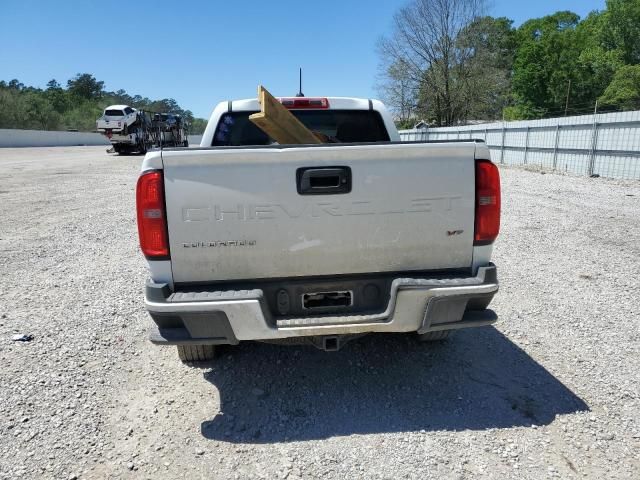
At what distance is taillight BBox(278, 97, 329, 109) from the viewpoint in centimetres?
399

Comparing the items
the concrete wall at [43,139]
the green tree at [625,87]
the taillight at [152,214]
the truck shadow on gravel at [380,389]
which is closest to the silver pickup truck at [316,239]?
the taillight at [152,214]

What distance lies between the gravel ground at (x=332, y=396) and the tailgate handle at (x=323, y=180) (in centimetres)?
141

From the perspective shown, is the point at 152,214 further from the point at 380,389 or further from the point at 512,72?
the point at 512,72

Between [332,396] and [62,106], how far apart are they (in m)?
82.3

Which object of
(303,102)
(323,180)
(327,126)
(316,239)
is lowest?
(316,239)

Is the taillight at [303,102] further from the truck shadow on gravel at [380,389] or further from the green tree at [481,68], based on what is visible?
the green tree at [481,68]

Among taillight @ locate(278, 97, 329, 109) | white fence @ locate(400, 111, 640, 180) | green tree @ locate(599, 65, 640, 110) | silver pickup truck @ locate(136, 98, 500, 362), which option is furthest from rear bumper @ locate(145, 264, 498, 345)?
green tree @ locate(599, 65, 640, 110)

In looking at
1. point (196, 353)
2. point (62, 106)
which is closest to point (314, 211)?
point (196, 353)

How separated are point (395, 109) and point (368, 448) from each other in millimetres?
45410

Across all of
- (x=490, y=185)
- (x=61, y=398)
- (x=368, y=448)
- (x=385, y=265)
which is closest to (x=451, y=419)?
→ (x=368, y=448)

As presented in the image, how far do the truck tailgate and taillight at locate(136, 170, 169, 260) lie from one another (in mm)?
43

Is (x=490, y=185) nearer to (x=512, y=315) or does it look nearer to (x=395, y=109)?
(x=512, y=315)

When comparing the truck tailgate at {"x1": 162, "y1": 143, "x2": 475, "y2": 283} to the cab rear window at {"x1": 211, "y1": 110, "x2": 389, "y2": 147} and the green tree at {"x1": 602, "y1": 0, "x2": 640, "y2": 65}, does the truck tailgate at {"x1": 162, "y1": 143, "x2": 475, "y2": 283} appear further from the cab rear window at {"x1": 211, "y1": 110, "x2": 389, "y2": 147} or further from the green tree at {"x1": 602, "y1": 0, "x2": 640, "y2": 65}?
the green tree at {"x1": 602, "y1": 0, "x2": 640, "y2": 65}

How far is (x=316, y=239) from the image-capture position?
2.61m
